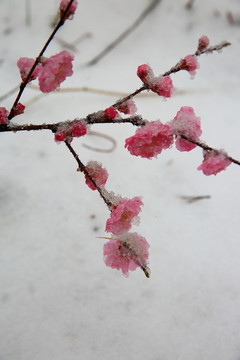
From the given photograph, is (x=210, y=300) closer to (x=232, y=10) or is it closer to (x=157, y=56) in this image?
(x=157, y=56)

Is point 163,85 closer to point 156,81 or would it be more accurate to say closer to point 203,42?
point 156,81

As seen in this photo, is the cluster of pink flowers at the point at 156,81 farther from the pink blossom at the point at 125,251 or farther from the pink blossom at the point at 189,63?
the pink blossom at the point at 125,251

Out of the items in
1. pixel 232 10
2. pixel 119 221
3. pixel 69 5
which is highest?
pixel 232 10

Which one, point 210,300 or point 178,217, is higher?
point 178,217

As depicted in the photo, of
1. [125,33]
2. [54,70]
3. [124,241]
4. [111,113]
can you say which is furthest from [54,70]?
[125,33]

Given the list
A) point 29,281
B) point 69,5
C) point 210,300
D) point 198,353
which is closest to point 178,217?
point 210,300
